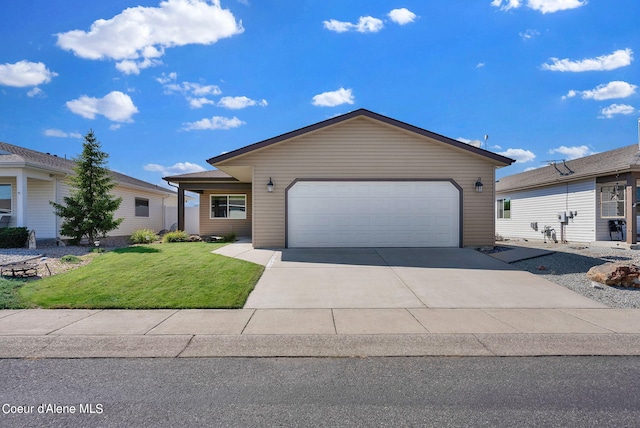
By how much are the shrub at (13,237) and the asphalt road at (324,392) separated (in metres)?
12.0

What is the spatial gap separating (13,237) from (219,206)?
858 centimetres

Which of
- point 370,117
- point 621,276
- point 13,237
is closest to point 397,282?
point 621,276

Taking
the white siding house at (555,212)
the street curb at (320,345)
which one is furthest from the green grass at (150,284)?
the white siding house at (555,212)

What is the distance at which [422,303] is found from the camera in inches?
281

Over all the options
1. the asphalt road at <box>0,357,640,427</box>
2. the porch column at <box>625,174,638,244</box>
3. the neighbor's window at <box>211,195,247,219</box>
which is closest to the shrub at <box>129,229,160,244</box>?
the neighbor's window at <box>211,195,247,219</box>

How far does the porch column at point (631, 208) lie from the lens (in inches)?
565

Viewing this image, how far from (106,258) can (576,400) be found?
12.0 meters

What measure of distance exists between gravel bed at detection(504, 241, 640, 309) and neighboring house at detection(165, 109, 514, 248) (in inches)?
96.1

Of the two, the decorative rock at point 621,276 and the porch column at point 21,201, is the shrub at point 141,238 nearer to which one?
the porch column at point 21,201

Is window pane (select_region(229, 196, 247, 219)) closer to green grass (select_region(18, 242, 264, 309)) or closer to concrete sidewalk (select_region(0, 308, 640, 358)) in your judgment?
green grass (select_region(18, 242, 264, 309))

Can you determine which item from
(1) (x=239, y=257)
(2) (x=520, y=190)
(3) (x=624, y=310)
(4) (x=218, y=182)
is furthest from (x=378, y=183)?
(2) (x=520, y=190)

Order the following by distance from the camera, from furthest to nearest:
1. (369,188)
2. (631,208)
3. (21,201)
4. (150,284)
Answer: (631,208) → (21,201) → (369,188) → (150,284)

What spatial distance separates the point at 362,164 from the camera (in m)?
13.1

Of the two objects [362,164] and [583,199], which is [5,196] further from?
[583,199]
